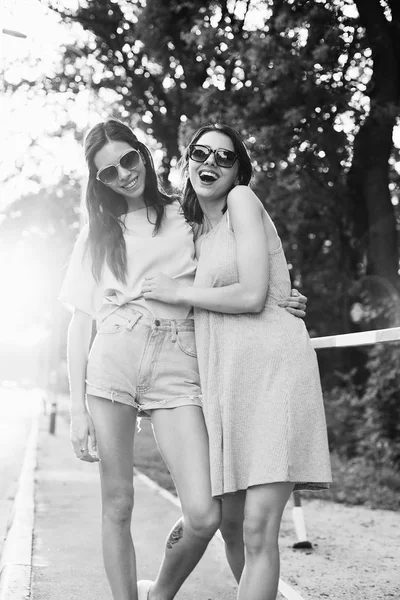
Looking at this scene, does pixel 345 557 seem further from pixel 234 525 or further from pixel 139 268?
pixel 139 268

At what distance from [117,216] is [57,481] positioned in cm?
618

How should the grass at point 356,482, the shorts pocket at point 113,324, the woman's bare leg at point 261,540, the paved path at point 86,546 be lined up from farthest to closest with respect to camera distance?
the grass at point 356,482 < the paved path at point 86,546 < the shorts pocket at point 113,324 < the woman's bare leg at point 261,540

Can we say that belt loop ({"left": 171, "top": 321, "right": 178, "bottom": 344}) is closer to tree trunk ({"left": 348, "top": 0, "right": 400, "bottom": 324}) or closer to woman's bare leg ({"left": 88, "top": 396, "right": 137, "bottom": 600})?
woman's bare leg ({"left": 88, "top": 396, "right": 137, "bottom": 600})

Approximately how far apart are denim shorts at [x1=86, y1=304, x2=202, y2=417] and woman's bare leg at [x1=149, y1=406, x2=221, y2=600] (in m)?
0.07

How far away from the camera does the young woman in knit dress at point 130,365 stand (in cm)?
306

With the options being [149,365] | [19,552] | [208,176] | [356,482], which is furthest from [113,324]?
[356,482]

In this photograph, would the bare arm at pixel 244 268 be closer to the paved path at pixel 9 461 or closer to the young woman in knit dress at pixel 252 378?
the young woman in knit dress at pixel 252 378

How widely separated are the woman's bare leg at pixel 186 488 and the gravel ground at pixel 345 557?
131 cm

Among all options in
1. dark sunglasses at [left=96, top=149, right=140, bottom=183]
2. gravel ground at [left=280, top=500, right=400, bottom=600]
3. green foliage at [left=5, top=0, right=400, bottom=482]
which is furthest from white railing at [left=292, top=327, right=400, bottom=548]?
green foliage at [left=5, top=0, right=400, bottom=482]

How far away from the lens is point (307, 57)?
37.1ft

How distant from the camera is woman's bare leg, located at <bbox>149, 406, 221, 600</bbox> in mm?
2928

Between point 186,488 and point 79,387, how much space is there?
60 centimetres

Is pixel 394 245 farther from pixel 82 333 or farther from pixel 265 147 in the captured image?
pixel 82 333

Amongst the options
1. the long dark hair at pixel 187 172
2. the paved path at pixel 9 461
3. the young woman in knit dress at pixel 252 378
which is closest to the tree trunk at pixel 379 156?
the paved path at pixel 9 461
